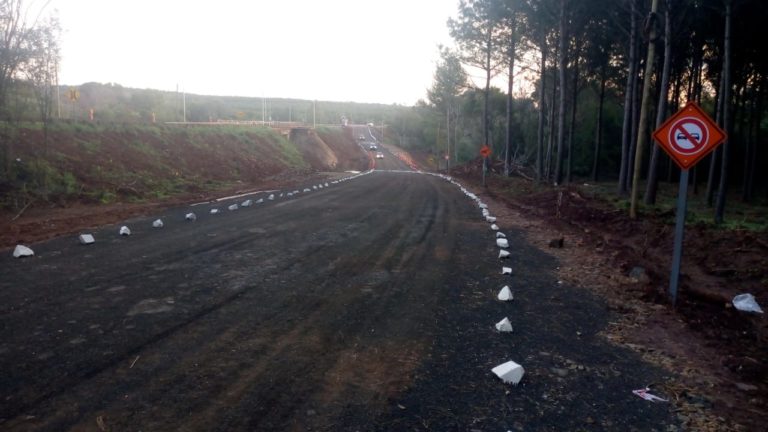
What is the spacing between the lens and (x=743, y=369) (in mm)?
5102

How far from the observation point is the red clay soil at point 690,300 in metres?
4.57

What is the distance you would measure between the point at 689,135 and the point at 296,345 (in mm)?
5992

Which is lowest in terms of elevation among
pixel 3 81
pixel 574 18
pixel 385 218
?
pixel 385 218

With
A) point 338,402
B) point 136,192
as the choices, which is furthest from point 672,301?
point 136,192

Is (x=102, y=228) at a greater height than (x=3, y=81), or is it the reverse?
(x=3, y=81)

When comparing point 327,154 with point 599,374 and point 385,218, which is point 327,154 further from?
point 599,374

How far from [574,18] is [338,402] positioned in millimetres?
28890

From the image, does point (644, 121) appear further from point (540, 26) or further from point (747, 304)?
point (540, 26)

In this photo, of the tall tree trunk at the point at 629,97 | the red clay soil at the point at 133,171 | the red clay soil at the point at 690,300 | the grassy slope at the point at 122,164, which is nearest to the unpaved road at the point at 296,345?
the red clay soil at the point at 690,300

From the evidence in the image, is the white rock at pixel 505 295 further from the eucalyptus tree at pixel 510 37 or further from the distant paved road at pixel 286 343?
the eucalyptus tree at pixel 510 37

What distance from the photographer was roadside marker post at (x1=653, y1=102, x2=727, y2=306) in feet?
A: 22.6

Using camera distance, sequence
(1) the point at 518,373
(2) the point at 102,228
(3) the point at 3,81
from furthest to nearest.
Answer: (3) the point at 3,81
(2) the point at 102,228
(1) the point at 518,373

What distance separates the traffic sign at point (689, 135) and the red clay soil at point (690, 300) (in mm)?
2092

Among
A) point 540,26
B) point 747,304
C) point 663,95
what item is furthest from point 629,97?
point 747,304
